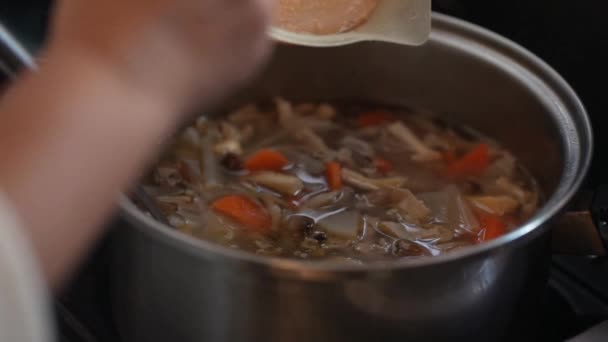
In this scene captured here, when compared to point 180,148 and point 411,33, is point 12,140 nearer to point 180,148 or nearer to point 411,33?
point 411,33

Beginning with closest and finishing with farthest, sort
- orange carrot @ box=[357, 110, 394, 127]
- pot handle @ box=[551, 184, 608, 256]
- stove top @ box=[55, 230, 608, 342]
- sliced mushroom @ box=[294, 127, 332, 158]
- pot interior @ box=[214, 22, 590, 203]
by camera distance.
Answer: pot handle @ box=[551, 184, 608, 256] → stove top @ box=[55, 230, 608, 342] → pot interior @ box=[214, 22, 590, 203] → sliced mushroom @ box=[294, 127, 332, 158] → orange carrot @ box=[357, 110, 394, 127]

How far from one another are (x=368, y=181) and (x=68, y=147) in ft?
2.07

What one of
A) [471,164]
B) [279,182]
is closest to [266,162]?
[279,182]

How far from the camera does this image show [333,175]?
111 cm

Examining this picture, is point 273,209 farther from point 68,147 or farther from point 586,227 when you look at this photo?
point 68,147

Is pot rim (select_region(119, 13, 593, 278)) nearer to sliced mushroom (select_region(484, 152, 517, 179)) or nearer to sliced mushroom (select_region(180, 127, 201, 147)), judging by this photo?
sliced mushroom (select_region(484, 152, 517, 179))

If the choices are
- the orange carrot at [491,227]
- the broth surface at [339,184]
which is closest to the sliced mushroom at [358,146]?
the broth surface at [339,184]

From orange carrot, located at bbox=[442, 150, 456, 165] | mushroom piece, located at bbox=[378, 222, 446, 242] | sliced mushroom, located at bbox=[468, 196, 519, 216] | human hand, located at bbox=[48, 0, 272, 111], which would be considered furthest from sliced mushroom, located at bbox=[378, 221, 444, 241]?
human hand, located at bbox=[48, 0, 272, 111]

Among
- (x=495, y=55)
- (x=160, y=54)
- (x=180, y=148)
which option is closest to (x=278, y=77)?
(x=180, y=148)

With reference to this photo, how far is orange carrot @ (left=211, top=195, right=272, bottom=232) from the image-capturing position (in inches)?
39.8

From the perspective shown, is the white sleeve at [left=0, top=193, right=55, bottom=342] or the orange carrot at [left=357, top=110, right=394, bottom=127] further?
the orange carrot at [left=357, top=110, right=394, bottom=127]

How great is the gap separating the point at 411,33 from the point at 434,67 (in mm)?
363

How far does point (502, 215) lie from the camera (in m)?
1.08

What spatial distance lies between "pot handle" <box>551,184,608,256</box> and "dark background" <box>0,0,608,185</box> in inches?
10.3
